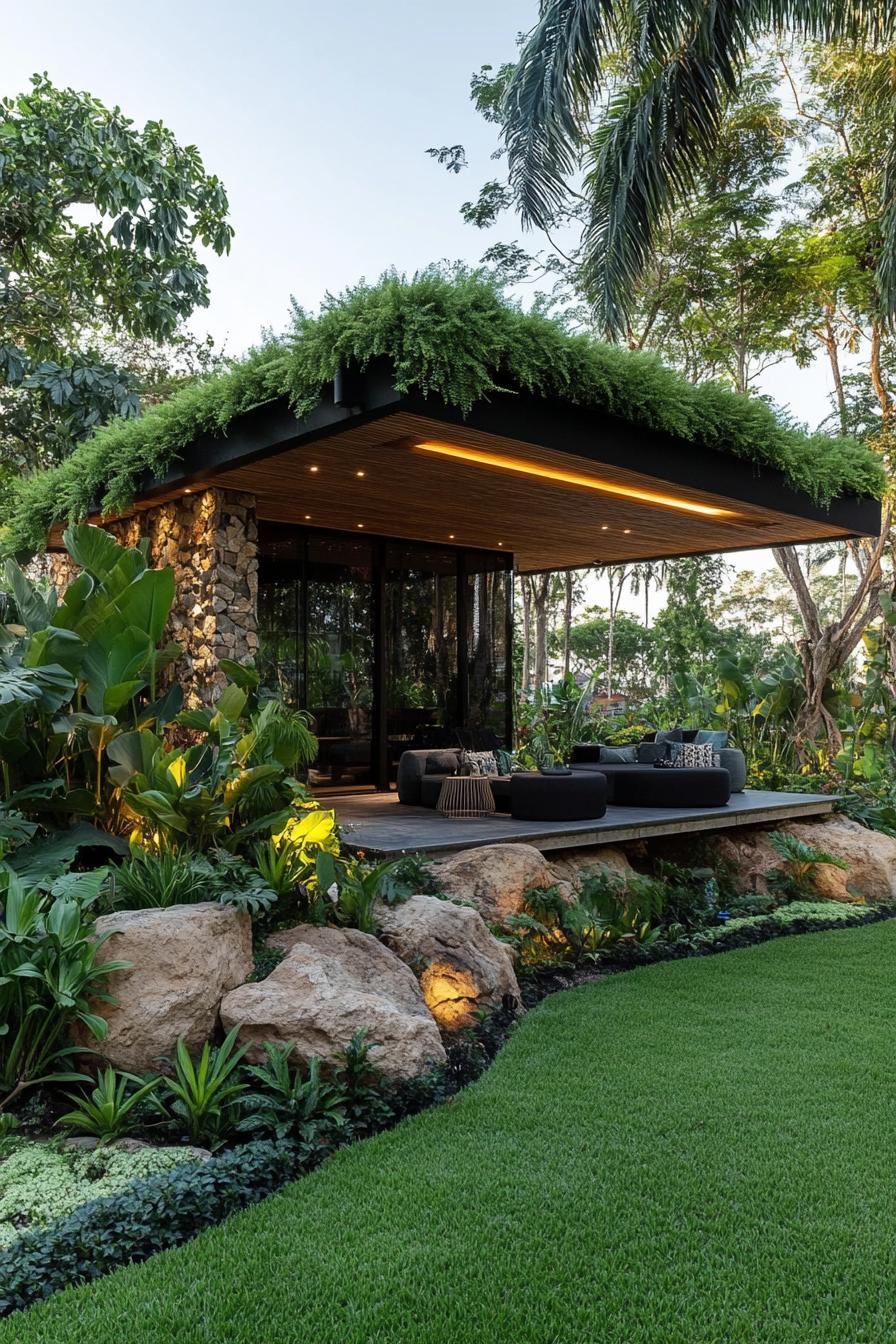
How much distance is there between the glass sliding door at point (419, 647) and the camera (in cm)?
1216

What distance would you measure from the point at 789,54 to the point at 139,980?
595 inches

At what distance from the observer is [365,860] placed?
657 centimetres

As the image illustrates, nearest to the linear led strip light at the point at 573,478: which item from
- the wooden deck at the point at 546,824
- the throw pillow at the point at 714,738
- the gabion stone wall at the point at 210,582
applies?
the gabion stone wall at the point at 210,582

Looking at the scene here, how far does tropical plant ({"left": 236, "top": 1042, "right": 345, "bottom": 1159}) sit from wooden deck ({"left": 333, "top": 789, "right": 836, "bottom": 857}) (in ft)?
8.01

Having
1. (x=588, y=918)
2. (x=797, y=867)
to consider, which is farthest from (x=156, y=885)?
(x=797, y=867)

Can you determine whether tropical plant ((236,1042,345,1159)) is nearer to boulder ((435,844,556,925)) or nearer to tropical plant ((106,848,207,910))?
tropical plant ((106,848,207,910))

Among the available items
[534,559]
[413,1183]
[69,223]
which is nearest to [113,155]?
[69,223]

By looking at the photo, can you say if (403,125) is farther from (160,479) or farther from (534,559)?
(160,479)

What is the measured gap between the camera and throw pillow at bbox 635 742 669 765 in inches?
430

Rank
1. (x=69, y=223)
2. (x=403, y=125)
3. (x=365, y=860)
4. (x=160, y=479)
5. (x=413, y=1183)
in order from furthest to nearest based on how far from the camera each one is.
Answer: (x=403, y=125) < (x=69, y=223) < (x=160, y=479) < (x=365, y=860) < (x=413, y=1183)

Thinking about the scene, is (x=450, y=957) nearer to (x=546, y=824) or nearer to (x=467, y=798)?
(x=546, y=824)

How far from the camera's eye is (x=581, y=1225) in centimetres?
311

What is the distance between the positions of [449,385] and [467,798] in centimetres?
448

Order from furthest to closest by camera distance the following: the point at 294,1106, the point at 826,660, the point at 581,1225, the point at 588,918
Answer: the point at 826,660, the point at 588,918, the point at 294,1106, the point at 581,1225
